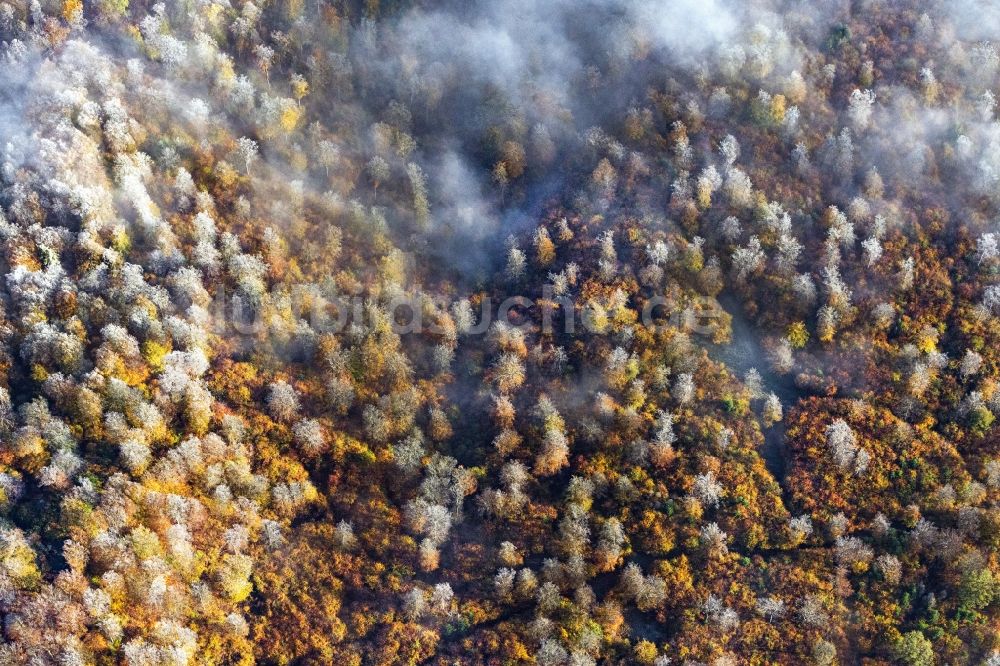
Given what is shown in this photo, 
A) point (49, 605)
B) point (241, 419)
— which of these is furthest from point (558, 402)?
point (49, 605)

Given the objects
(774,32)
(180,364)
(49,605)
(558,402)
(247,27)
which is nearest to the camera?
(49,605)

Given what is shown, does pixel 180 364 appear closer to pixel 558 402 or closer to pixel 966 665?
pixel 558 402

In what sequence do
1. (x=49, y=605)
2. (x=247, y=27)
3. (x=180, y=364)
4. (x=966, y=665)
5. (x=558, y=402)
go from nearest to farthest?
(x=49, y=605) → (x=966, y=665) → (x=180, y=364) → (x=558, y=402) → (x=247, y=27)

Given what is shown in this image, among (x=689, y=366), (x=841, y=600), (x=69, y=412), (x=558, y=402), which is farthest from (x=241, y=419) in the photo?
(x=841, y=600)

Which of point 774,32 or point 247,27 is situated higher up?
point 774,32

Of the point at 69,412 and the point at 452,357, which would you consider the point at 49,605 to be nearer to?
the point at 69,412

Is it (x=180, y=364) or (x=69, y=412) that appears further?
(x=180, y=364)

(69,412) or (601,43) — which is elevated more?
(601,43)

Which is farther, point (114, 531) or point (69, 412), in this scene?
point (69, 412)

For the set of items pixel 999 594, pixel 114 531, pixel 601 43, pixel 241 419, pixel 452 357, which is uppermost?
pixel 601 43
